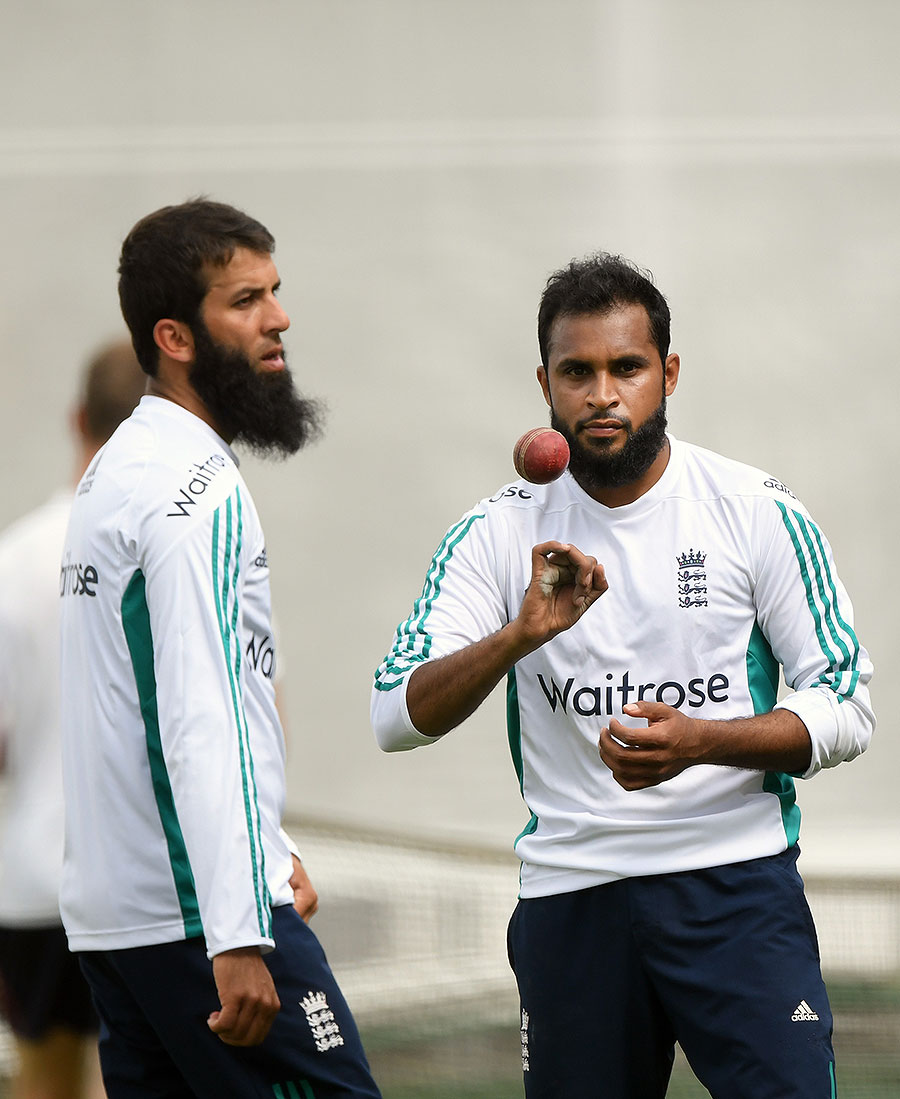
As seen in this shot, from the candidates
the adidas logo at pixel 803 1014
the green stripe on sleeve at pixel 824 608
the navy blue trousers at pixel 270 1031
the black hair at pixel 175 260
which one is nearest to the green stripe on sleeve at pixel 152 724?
the navy blue trousers at pixel 270 1031

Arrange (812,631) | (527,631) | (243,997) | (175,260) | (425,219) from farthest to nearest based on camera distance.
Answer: (425,219), (175,260), (812,631), (527,631), (243,997)

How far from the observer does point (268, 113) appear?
725 cm

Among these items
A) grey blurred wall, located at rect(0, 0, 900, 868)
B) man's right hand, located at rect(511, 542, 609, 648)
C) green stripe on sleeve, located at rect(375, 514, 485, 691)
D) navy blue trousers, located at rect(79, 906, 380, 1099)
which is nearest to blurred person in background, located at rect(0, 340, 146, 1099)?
navy blue trousers, located at rect(79, 906, 380, 1099)

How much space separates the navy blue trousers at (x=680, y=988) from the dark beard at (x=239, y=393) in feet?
3.46

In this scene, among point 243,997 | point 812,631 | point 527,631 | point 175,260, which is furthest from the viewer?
point 175,260

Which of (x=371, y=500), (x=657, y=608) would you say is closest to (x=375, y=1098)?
(x=657, y=608)

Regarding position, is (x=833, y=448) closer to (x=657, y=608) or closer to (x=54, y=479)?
(x=54, y=479)

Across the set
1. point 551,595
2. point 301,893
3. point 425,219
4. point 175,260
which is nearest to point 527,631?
point 551,595

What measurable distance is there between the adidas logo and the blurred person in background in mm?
1671

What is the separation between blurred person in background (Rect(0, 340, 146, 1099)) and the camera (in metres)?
3.52

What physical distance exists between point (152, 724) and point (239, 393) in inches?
26.8

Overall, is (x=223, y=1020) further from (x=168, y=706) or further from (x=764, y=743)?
(x=764, y=743)

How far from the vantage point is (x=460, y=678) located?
8.85 feet

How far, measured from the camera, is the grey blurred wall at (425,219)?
23.7 feet
